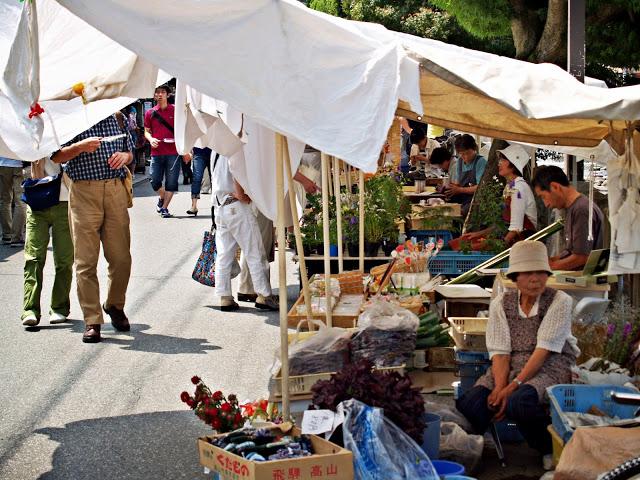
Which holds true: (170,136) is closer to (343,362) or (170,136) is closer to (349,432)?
(343,362)

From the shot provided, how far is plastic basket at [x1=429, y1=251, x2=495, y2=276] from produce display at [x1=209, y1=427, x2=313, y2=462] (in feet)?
18.8

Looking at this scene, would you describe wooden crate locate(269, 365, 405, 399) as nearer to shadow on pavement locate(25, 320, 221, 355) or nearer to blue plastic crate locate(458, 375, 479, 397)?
blue plastic crate locate(458, 375, 479, 397)

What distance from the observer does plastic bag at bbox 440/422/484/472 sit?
6.47 metres

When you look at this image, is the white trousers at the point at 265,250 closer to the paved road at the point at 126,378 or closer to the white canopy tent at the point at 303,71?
the paved road at the point at 126,378

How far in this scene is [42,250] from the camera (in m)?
10.8

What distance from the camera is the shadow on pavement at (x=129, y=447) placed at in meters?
6.80

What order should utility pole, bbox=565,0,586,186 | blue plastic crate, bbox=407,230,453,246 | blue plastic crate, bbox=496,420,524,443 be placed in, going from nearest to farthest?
blue plastic crate, bbox=496,420,524,443
utility pole, bbox=565,0,586,186
blue plastic crate, bbox=407,230,453,246

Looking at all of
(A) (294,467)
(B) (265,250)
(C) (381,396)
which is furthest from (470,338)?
(B) (265,250)

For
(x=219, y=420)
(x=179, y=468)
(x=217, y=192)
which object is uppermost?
(x=217, y=192)

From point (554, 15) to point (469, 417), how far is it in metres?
7.84

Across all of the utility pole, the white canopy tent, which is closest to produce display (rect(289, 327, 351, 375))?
Result: the white canopy tent

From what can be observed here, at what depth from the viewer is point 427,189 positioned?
16.7 meters

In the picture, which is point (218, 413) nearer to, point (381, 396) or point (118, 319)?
point (381, 396)

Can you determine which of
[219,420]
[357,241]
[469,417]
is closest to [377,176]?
[357,241]
